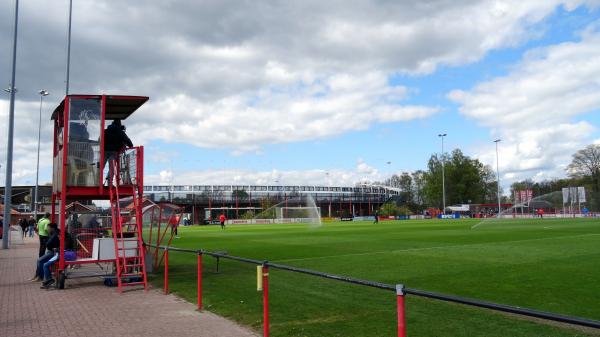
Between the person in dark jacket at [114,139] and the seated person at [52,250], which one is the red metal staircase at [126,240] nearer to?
the person in dark jacket at [114,139]

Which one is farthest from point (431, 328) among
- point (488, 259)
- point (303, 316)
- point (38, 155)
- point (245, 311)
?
point (38, 155)

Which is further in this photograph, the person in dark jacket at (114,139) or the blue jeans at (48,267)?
the person in dark jacket at (114,139)

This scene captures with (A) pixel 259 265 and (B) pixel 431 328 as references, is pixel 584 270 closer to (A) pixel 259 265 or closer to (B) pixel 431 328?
(B) pixel 431 328

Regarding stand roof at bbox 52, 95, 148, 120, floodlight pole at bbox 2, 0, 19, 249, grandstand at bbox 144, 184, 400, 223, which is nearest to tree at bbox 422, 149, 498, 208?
grandstand at bbox 144, 184, 400, 223

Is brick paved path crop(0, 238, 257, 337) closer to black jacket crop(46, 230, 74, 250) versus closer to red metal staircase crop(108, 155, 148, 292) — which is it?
red metal staircase crop(108, 155, 148, 292)

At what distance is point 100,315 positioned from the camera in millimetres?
9875

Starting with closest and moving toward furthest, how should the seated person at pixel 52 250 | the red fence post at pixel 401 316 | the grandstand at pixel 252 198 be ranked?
the red fence post at pixel 401 316 → the seated person at pixel 52 250 → the grandstand at pixel 252 198

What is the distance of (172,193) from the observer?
448 feet

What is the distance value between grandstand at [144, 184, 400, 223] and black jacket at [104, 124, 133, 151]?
95.9 meters

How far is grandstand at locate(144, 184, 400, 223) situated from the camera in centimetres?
12331

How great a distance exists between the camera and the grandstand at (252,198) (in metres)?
123

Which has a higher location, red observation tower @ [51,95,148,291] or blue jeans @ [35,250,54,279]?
red observation tower @ [51,95,148,291]

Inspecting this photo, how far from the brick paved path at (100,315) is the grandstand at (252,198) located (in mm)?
98816

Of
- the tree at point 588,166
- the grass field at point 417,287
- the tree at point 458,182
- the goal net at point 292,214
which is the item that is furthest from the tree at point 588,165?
the grass field at point 417,287
